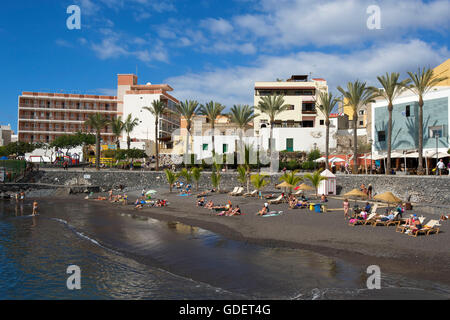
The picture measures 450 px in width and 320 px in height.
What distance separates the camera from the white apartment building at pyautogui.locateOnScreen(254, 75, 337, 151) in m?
55.4

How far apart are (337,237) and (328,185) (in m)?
15.8

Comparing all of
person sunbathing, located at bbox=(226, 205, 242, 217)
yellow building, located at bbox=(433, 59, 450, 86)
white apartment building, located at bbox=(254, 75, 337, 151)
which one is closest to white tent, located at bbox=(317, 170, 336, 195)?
person sunbathing, located at bbox=(226, 205, 242, 217)

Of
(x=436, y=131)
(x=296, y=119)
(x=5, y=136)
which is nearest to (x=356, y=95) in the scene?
(x=436, y=131)

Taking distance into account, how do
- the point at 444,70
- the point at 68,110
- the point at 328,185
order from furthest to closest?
the point at 68,110 < the point at 444,70 < the point at 328,185

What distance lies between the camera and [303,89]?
6500 centimetres

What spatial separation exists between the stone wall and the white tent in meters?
2.07

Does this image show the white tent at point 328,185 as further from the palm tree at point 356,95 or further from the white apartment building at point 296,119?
the white apartment building at point 296,119

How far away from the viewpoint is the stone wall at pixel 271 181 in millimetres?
29203

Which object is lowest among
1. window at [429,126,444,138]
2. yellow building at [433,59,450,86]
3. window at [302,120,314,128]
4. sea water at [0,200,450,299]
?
sea water at [0,200,450,299]

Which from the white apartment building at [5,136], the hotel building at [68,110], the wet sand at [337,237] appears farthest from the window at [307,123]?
the white apartment building at [5,136]

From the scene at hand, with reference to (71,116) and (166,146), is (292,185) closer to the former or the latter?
(166,146)

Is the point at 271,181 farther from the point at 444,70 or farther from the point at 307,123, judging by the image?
the point at 444,70

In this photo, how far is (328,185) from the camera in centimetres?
3203

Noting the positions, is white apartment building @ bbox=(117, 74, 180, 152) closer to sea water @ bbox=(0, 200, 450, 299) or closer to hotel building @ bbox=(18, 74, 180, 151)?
hotel building @ bbox=(18, 74, 180, 151)
